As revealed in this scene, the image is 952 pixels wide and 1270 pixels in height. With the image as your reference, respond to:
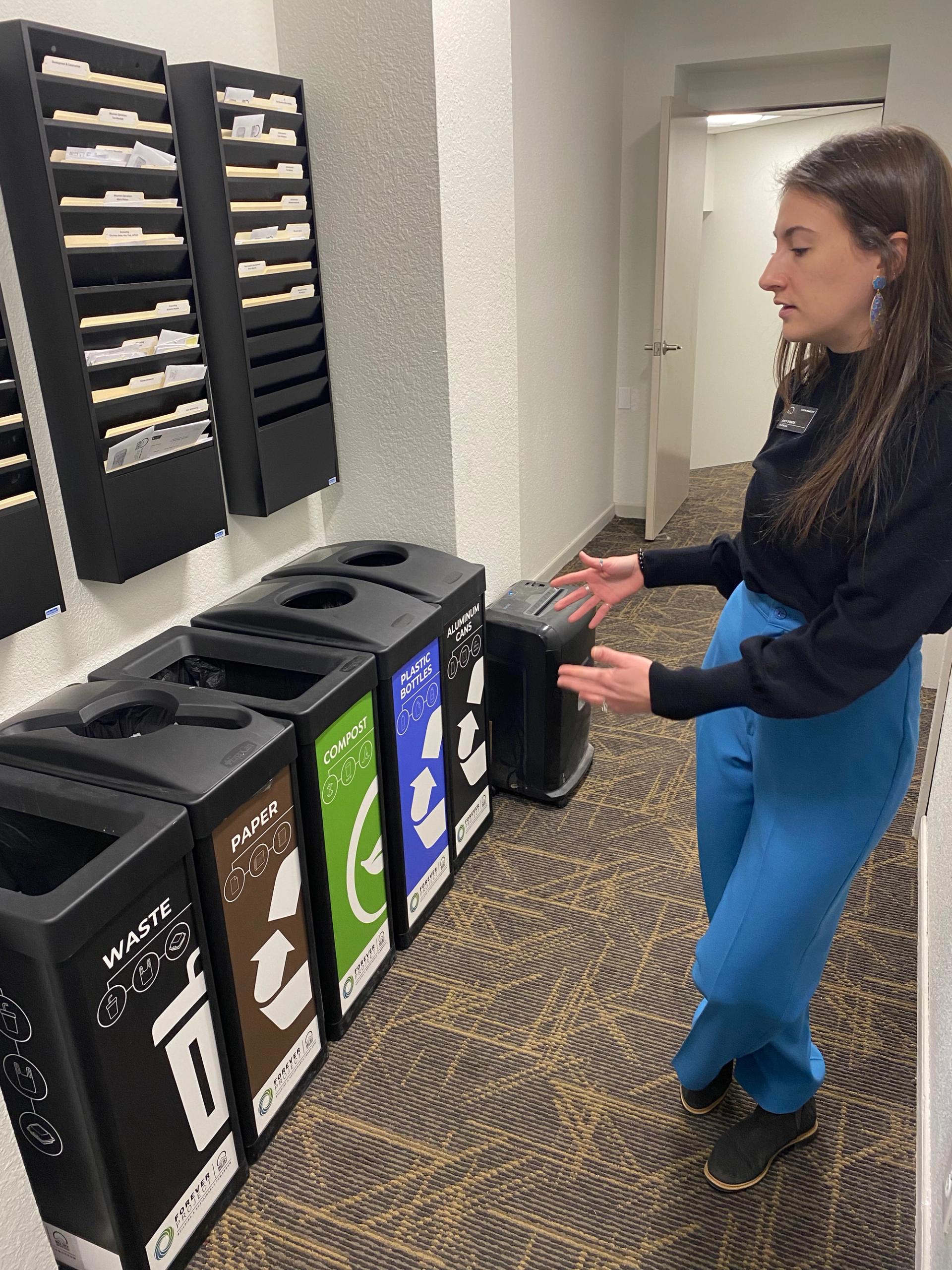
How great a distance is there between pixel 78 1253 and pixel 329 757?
2.46 ft

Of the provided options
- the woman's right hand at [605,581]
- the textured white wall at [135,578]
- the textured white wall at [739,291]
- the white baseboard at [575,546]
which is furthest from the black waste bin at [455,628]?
the textured white wall at [739,291]

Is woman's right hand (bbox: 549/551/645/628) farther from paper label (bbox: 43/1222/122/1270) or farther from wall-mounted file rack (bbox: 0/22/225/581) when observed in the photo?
paper label (bbox: 43/1222/122/1270)

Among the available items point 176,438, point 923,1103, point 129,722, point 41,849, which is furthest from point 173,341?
point 923,1103

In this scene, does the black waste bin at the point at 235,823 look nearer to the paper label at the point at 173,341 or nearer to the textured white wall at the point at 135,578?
the textured white wall at the point at 135,578

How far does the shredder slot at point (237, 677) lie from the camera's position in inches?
68.6

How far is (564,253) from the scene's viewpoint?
11.8ft

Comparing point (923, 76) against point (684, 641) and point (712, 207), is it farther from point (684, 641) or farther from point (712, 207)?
point (684, 641)

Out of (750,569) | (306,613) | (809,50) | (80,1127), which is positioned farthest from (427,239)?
(809,50)

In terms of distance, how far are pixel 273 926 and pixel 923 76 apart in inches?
158

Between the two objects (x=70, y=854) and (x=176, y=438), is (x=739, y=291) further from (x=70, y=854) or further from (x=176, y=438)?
(x=70, y=854)

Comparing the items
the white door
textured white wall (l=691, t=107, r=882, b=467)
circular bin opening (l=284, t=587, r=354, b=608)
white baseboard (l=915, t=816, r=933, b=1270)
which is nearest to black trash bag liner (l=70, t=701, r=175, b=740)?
circular bin opening (l=284, t=587, r=354, b=608)

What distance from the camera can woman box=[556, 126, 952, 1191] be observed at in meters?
1.00

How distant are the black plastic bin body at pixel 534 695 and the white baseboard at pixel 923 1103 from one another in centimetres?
84

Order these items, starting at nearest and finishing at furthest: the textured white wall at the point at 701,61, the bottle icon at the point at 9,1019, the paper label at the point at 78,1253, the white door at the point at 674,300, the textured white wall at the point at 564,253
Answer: the bottle icon at the point at 9,1019 → the paper label at the point at 78,1253 → the textured white wall at the point at 564,253 → the textured white wall at the point at 701,61 → the white door at the point at 674,300
